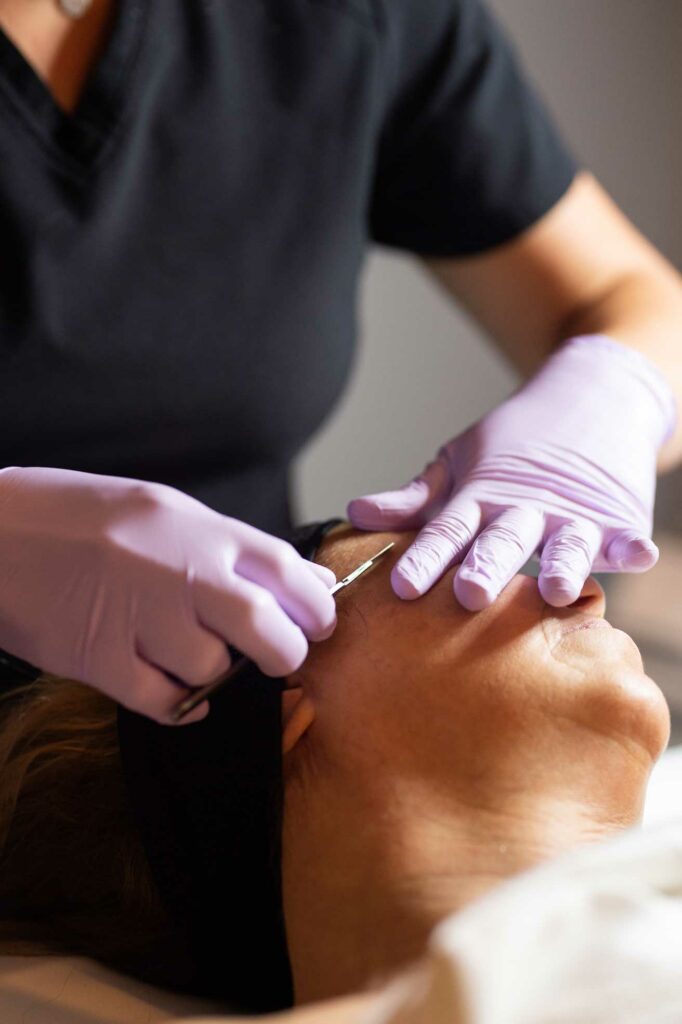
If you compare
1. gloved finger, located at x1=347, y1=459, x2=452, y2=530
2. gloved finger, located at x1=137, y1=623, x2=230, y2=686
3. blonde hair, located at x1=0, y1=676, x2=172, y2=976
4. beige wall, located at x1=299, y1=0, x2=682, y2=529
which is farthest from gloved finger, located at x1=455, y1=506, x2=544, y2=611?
beige wall, located at x1=299, y1=0, x2=682, y2=529

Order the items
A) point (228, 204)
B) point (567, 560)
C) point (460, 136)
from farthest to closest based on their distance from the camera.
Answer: point (460, 136) → point (228, 204) → point (567, 560)

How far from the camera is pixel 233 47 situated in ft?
3.87

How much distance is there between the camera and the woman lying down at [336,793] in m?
0.83

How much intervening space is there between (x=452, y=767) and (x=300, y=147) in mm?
727

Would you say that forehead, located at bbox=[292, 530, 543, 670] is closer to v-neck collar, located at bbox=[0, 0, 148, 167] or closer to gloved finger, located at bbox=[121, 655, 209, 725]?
gloved finger, located at bbox=[121, 655, 209, 725]

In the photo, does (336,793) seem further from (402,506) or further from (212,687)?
(402,506)

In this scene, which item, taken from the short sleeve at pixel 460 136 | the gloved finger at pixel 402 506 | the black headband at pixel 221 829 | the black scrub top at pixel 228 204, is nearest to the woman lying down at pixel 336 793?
the black headband at pixel 221 829

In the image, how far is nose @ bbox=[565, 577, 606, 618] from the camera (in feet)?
3.05

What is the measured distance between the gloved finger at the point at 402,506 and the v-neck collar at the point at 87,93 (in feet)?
1.50

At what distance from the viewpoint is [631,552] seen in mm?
989

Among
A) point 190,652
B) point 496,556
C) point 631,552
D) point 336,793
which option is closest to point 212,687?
point 190,652

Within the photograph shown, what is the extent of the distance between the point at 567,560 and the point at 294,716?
0.27m

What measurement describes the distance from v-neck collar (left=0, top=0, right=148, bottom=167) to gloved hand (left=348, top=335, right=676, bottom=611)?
1.55 feet

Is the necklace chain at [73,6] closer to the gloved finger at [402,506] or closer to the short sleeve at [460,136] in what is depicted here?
the short sleeve at [460,136]
